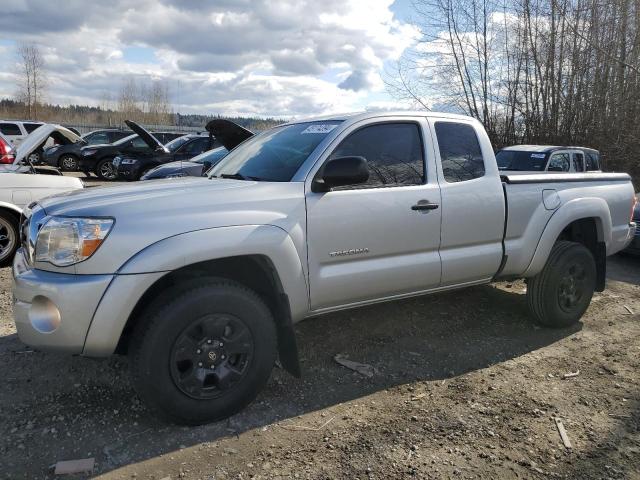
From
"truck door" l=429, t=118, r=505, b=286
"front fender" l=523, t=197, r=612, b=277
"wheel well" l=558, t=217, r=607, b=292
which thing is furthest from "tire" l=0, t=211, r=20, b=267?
"wheel well" l=558, t=217, r=607, b=292

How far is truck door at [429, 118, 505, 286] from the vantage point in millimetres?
3881

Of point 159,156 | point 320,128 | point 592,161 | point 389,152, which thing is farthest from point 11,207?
point 592,161

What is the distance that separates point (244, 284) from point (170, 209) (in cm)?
69

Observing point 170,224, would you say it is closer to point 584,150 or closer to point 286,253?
point 286,253

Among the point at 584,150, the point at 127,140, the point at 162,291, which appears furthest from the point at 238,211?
the point at 127,140

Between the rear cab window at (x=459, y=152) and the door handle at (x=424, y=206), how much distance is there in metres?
0.30

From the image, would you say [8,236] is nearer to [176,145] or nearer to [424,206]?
[424,206]

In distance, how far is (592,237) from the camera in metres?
4.95

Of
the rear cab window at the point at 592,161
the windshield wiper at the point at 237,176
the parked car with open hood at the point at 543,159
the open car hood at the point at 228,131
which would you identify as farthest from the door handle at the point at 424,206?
the rear cab window at the point at 592,161

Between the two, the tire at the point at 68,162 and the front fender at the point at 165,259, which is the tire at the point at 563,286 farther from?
the tire at the point at 68,162

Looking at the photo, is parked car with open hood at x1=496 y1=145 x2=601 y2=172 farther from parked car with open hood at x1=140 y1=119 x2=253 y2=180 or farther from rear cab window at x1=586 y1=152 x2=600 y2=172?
parked car with open hood at x1=140 y1=119 x2=253 y2=180

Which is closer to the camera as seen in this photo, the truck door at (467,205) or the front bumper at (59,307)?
the front bumper at (59,307)

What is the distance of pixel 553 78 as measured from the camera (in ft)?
58.9

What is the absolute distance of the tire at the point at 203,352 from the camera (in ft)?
9.16
